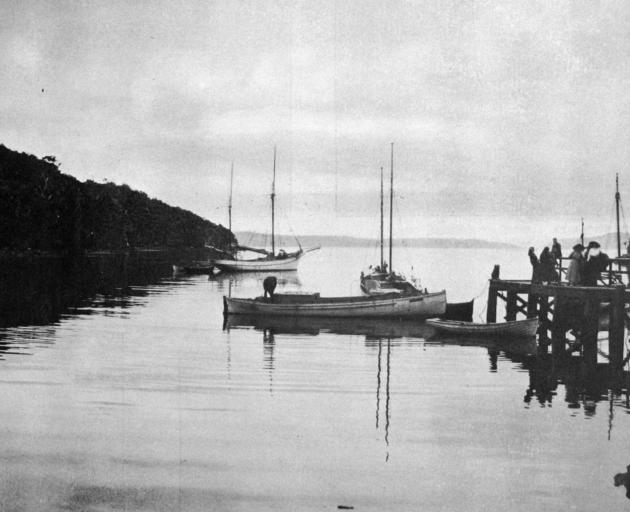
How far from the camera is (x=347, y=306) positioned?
144 feet

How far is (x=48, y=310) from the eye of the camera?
45.8 m

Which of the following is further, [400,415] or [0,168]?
[0,168]

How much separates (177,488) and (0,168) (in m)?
121

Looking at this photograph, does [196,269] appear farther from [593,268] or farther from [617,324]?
[617,324]

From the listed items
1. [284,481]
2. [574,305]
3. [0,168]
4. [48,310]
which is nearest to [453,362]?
[574,305]

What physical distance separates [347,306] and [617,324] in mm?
20177

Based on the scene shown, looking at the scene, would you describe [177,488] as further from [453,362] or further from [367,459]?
[453,362]

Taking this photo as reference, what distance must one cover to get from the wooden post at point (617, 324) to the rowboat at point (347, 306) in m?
19.4

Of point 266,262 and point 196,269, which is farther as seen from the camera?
point 266,262

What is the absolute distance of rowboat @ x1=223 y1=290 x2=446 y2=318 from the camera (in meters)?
44.0

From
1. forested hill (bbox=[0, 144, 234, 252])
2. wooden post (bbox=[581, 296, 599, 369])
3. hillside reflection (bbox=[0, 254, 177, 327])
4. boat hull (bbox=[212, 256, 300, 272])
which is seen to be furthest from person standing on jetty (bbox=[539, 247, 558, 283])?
forested hill (bbox=[0, 144, 234, 252])

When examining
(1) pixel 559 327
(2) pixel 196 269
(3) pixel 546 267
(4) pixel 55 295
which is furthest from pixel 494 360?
(2) pixel 196 269

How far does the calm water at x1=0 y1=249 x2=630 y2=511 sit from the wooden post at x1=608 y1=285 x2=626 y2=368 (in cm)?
147

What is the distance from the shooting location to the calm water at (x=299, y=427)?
41.8 ft
